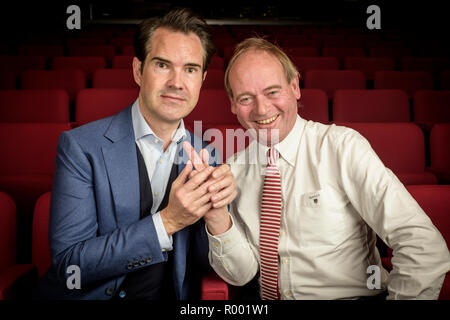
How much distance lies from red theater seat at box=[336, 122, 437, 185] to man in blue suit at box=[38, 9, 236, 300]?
0.48 metres

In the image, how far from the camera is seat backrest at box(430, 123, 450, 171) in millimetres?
838

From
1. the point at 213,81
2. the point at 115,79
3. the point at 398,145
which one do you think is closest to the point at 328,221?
the point at 398,145

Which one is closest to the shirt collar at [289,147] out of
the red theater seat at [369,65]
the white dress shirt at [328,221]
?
the white dress shirt at [328,221]

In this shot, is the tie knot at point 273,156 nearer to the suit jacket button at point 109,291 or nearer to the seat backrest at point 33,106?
the suit jacket button at point 109,291

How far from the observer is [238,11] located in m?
4.80

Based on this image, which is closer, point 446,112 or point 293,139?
point 293,139

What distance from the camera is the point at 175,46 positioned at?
1.73ft

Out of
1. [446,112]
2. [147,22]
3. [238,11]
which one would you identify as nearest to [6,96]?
[147,22]

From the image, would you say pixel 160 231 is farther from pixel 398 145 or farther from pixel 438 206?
pixel 398 145

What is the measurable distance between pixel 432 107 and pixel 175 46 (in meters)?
0.99

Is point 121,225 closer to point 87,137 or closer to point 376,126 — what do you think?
point 87,137

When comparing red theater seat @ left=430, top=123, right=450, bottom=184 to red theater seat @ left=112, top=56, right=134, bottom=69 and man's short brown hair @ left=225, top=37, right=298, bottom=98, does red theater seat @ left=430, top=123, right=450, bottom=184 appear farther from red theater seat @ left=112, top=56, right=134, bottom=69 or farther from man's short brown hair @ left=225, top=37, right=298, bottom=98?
red theater seat @ left=112, top=56, right=134, bottom=69
